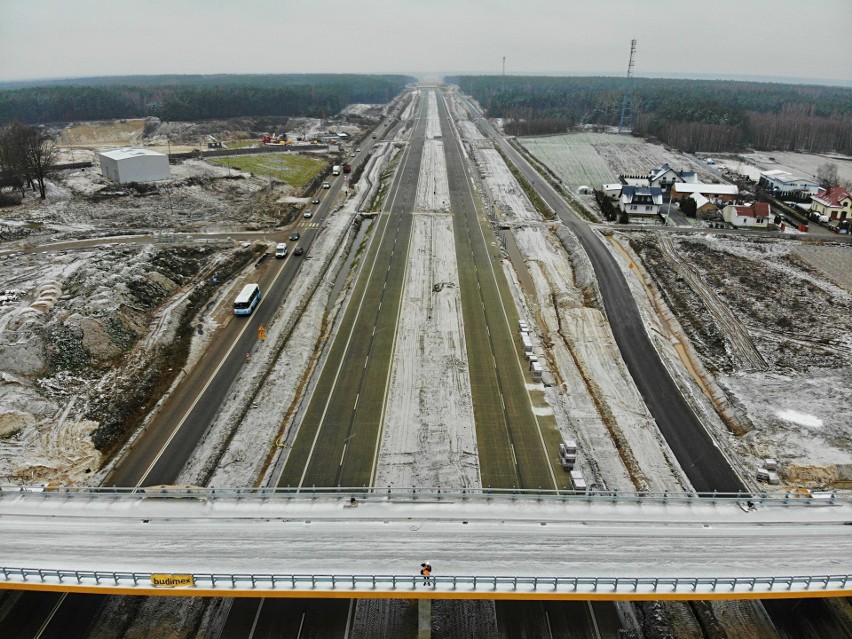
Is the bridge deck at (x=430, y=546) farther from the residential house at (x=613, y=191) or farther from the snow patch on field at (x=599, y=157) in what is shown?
the snow patch on field at (x=599, y=157)

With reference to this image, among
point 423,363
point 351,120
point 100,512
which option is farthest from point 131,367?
point 351,120

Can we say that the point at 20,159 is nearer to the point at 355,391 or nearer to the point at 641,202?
the point at 355,391

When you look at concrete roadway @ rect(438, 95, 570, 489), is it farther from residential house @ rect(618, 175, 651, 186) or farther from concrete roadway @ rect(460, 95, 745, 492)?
A: residential house @ rect(618, 175, 651, 186)

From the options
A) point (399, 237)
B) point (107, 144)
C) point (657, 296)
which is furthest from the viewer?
point (107, 144)

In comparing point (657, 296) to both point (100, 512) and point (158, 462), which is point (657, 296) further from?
point (100, 512)

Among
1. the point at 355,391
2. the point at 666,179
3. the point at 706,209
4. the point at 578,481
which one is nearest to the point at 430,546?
the point at 578,481
